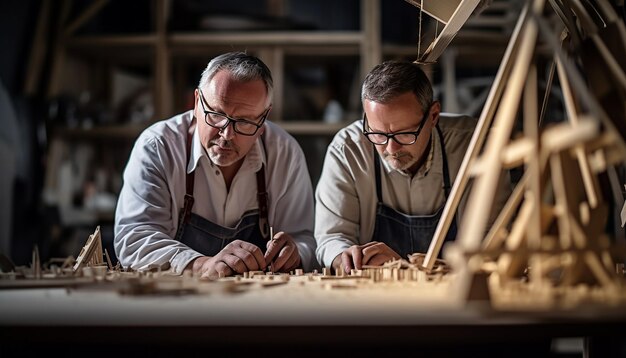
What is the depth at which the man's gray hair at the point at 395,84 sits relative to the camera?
9.39 ft

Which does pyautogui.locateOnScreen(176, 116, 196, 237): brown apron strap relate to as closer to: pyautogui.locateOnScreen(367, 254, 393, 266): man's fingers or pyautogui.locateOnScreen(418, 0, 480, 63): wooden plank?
pyautogui.locateOnScreen(367, 254, 393, 266): man's fingers

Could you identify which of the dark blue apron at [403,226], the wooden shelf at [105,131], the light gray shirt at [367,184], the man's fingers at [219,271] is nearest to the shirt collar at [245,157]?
the light gray shirt at [367,184]

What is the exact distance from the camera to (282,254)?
2.68 metres

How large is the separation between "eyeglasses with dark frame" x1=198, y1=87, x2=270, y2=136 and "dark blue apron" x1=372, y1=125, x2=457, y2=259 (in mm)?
591

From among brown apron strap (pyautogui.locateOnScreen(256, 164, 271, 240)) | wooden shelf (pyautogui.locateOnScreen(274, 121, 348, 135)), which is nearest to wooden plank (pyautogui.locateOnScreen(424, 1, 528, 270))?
brown apron strap (pyautogui.locateOnScreen(256, 164, 271, 240))

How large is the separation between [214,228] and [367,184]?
2.35 ft

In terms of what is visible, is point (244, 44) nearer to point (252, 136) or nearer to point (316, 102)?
point (316, 102)

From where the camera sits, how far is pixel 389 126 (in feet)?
9.37

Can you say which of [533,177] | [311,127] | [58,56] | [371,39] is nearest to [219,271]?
[533,177]

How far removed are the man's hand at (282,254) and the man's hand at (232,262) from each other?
92 millimetres

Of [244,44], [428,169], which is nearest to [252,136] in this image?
[428,169]

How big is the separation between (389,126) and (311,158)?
2634 mm

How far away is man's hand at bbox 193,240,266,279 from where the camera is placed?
8.04 ft

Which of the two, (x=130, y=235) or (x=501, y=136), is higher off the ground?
(x=501, y=136)
